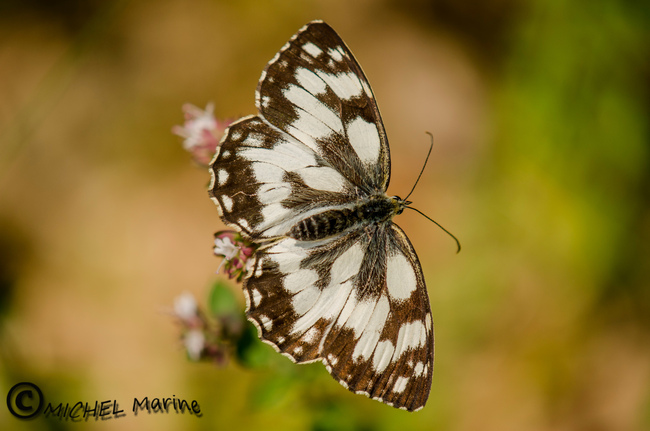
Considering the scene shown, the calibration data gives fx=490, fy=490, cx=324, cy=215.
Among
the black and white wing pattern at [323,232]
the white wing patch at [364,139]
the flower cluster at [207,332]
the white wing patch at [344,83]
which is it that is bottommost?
the flower cluster at [207,332]

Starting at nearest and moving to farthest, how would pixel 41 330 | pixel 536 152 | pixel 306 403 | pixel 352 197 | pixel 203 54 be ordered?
pixel 352 197, pixel 306 403, pixel 41 330, pixel 536 152, pixel 203 54

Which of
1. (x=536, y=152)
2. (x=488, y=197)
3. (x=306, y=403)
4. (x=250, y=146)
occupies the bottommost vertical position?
(x=306, y=403)

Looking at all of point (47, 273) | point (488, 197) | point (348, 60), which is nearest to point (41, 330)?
point (47, 273)

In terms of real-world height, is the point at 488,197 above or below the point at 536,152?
below

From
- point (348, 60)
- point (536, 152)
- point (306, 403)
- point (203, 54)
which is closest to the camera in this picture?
point (348, 60)

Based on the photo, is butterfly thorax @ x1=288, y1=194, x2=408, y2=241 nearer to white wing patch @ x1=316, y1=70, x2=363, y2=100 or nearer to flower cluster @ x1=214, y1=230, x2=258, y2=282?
flower cluster @ x1=214, y1=230, x2=258, y2=282

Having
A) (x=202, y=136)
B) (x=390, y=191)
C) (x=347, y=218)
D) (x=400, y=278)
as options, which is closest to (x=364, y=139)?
(x=347, y=218)

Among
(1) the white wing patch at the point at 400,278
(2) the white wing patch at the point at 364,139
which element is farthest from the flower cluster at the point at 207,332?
(2) the white wing patch at the point at 364,139

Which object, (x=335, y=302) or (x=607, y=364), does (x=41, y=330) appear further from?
(x=607, y=364)

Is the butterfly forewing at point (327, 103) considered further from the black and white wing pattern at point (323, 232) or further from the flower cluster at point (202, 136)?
the flower cluster at point (202, 136)
